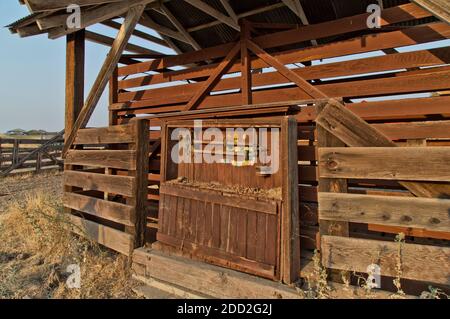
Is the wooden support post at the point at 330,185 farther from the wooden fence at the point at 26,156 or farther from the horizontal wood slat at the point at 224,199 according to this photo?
the wooden fence at the point at 26,156

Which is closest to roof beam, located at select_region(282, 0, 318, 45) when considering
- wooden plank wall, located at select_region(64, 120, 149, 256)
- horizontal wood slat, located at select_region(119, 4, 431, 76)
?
horizontal wood slat, located at select_region(119, 4, 431, 76)

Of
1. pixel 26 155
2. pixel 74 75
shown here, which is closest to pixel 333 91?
pixel 74 75

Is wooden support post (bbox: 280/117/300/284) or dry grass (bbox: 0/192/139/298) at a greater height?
wooden support post (bbox: 280/117/300/284)

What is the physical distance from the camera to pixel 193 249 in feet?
11.0

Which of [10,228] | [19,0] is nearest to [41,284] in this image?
[10,228]

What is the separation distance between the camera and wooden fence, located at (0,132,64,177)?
15.4 m

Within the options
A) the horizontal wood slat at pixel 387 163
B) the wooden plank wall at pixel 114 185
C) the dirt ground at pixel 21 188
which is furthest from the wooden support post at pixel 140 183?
the dirt ground at pixel 21 188

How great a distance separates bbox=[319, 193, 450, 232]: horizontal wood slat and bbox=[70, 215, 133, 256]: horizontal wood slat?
8.68ft

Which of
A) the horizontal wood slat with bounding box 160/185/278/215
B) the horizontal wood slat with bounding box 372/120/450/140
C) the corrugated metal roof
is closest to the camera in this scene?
the horizontal wood slat with bounding box 160/185/278/215

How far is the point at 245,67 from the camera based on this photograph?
4609mm

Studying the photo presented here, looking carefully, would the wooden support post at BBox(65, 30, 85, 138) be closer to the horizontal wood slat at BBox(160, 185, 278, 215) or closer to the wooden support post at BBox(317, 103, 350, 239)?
the horizontal wood slat at BBox(160, 185, 278, 215)

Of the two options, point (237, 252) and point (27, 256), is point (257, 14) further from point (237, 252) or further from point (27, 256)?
point (27, 256)

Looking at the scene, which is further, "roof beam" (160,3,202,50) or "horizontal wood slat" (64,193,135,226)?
"roof beam" (160,3,202,50)

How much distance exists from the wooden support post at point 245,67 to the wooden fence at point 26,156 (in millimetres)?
15282
